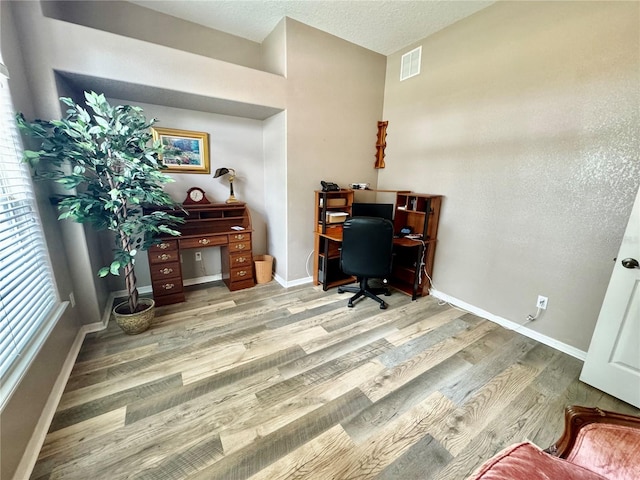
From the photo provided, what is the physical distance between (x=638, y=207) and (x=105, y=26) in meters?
Answer: 4.38

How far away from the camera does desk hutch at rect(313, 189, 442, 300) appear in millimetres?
2898

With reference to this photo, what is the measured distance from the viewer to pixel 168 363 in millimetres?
1900

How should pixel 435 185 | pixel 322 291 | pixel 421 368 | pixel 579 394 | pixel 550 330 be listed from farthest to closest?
pixel 322 291, pixel 435 185, pixel 550 330, pixel 421 368, pixel 579 394

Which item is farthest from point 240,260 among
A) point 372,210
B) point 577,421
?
point 577,421

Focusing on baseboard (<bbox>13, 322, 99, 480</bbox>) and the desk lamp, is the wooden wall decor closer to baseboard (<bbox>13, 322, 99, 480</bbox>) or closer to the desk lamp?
the desk lamp

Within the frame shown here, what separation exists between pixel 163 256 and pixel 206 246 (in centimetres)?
43

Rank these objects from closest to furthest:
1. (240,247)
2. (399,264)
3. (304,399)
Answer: (304,399) → (240,247) → (399,264)

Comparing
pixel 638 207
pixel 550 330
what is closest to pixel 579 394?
pixel 550 330

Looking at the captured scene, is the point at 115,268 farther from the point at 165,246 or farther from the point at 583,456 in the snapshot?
the point at 583,456

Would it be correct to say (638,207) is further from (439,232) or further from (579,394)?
(439,232)

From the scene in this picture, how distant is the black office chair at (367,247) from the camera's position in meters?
2.49

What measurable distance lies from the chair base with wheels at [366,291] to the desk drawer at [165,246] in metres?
1.90

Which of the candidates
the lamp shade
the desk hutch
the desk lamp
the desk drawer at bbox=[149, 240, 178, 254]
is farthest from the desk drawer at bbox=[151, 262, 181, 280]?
the desk hutch

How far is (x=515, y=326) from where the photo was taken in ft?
7.86
